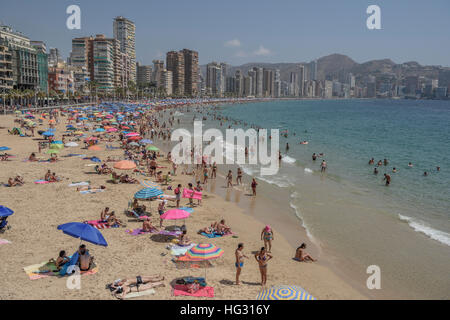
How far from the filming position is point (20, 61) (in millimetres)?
69625

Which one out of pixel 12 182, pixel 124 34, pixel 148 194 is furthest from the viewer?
pixel 124 34

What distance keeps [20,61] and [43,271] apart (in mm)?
74735

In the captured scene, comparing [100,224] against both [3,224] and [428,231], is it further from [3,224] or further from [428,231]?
[428,231]

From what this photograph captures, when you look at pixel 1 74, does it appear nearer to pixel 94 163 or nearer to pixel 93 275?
pixel 94 163

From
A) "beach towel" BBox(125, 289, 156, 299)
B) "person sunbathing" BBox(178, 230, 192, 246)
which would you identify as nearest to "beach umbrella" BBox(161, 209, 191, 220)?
"person sunbathing" BBox(178, 230, 192, 246)

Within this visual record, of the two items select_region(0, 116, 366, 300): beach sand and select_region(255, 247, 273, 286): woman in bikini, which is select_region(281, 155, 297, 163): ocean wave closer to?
select_region(0, 116, 366, 300): beach sand

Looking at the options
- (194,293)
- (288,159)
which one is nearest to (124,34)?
(288,159)

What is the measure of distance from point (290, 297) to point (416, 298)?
4.61 meters

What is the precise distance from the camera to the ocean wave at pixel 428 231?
1305 cm

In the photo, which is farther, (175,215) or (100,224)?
(100,224)

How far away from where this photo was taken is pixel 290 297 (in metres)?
6.42

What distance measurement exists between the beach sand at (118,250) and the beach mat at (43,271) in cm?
14

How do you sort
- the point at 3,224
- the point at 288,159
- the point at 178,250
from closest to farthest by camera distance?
the point at 178,250 → the point at 3,224 → the point at 288,159

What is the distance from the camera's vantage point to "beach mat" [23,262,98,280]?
8223mm
